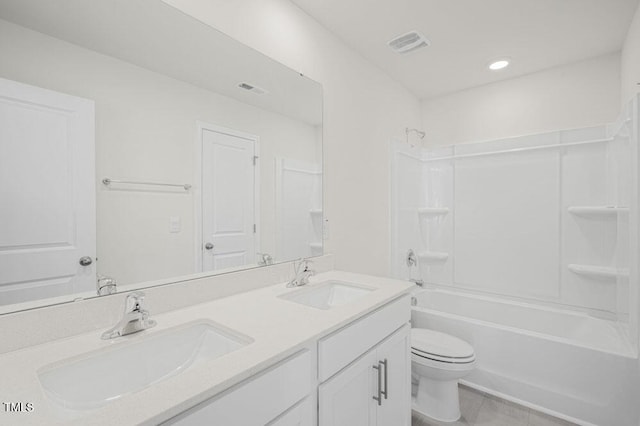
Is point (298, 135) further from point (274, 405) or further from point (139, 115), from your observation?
point (274, 405)

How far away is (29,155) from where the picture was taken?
891mm

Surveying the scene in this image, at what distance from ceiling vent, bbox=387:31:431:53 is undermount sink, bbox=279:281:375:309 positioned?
67.7 inches

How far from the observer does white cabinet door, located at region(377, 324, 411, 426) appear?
1341mm

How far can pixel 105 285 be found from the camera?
1024mm

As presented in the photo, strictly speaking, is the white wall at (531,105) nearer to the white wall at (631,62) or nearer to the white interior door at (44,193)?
the white wall at (631,62)

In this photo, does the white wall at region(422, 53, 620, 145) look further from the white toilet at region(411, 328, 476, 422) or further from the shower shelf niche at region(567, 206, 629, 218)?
the white toilet at region(411, 328, 476, 422)

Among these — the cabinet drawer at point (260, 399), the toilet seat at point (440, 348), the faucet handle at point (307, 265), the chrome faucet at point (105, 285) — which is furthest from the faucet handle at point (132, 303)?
the toilet seat at point (440, 348)

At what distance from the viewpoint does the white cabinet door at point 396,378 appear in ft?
4.40

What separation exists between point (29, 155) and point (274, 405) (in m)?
1.02

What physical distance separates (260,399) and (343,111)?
1797mm

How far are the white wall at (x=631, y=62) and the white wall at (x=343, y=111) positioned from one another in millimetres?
1545

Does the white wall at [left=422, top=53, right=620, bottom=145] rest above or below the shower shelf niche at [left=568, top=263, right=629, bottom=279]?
above

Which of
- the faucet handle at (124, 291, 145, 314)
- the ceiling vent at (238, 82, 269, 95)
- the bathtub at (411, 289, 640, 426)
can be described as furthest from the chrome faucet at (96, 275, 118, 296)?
the bathtub at (411, 289, 640, 426)

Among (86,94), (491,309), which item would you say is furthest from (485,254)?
(86,94)
